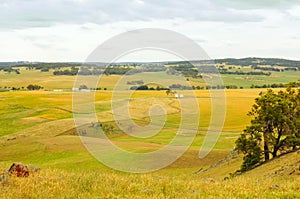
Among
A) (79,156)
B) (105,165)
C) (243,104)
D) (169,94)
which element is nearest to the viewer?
(105,165)

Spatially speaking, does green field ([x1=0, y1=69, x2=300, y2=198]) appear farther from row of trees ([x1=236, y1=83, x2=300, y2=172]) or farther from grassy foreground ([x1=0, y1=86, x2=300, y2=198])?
row of trees ([x1=236, y1=83, x2=300, y2=172])

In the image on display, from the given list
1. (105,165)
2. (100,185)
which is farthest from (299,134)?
(100,185)

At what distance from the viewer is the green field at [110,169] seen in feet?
41.1

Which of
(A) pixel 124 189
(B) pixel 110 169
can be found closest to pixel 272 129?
(B) pixel 110 169

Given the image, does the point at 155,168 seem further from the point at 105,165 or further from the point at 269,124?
the point at 269,124

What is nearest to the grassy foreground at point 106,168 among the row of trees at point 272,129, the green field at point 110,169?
the green field at point 110,169

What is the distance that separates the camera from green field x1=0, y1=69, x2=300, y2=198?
493 inches

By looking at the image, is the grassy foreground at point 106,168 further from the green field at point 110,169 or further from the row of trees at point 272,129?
the row of trees at point 272,129

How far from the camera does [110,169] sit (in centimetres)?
5419

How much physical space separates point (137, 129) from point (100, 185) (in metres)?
61.8

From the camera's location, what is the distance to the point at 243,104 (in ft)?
515

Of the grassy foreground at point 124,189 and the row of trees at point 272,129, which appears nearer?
the grassy foreground at point 124,189

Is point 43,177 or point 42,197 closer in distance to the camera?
point 42,197

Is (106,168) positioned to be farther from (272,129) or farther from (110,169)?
(272,129)
